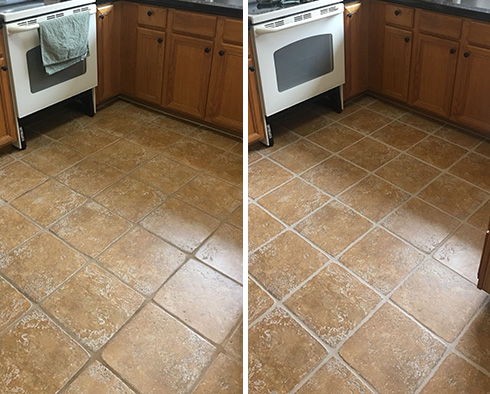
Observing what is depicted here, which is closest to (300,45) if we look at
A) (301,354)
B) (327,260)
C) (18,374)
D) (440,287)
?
(327,260)

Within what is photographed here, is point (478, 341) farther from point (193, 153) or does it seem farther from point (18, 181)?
point (18, 181)

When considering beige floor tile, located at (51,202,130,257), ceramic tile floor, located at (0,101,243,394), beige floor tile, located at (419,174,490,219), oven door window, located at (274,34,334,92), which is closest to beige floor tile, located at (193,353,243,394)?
ceramic tile floor, located at (0,101,243,394)

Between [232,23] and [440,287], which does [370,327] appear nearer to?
[440,287]

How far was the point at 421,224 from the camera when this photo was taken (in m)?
1.14

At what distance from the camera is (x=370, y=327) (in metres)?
0.90

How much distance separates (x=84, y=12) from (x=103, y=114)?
0.15 m

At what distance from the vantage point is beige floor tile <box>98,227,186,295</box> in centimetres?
64

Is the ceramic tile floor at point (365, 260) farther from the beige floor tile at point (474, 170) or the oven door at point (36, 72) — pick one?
the oven door at point (36, 72)

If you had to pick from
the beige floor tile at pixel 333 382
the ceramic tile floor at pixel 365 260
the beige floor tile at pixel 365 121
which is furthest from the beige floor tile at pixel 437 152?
the beige floor tile at pixel 333 382

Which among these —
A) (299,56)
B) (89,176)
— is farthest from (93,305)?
(299,56)

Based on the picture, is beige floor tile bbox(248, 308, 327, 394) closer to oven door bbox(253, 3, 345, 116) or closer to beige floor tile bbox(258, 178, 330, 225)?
beige floor tile bbox(258, 178, 330, 225)

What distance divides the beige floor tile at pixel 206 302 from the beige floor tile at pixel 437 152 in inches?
37.3

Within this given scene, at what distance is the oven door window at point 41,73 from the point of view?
2.02 feet

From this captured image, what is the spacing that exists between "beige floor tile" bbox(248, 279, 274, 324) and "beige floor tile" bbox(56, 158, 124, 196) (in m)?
0.37
